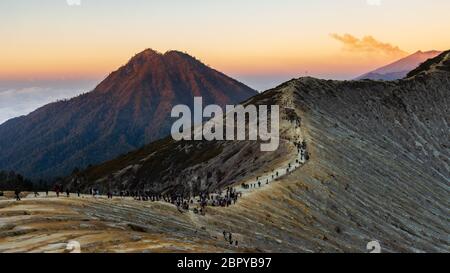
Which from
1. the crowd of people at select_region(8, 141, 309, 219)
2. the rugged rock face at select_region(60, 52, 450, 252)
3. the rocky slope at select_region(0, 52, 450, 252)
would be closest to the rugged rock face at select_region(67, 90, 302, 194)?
the rugged rock face at select_region(60, 52, 450, 252)

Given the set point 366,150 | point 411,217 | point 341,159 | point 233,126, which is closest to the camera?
point 411,217

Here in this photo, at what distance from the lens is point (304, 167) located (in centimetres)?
11556

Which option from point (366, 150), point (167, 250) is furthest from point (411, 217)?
point (167, 250)

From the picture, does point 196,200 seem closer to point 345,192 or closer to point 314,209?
point 314,209

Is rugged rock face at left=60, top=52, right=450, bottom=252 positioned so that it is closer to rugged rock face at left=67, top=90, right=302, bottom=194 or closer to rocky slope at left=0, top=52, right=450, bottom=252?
rocky slope at left=0, top=52, right=450, bottom=252

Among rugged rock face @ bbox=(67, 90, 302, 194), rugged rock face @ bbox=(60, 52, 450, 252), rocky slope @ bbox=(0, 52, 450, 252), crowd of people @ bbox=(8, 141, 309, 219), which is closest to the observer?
rocky slope @ bbox=(0, 52, 450, 252)

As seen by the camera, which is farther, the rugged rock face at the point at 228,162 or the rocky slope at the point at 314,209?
the rugged rock face at the point at 228,162

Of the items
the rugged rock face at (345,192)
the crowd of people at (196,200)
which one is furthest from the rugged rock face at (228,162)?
the crowd of people at (196,200)

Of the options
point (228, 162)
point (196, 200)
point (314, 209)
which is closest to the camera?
point (196, 200)

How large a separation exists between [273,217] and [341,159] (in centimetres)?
5704

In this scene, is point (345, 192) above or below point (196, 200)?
below

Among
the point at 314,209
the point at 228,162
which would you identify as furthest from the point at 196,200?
the point at 228,162

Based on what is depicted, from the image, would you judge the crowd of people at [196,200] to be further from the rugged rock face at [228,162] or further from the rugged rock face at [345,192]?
the rugged rock face at [228,162]

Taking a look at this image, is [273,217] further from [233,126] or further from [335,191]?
[233,126]
